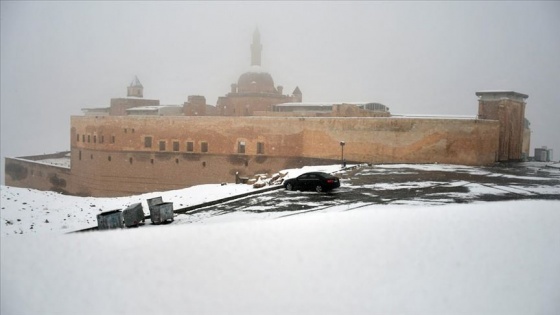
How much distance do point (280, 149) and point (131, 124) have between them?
385 inches

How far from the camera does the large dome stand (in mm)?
42031

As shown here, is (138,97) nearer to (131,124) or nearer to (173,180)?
(131,124)

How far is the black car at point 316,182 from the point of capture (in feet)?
41.3

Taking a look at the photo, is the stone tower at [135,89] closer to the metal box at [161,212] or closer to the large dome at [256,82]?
the large dome at [256,82]

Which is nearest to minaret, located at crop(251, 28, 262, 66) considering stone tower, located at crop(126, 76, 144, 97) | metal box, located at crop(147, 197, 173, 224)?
stone tower, located at crop(126, 76, 144, 97)

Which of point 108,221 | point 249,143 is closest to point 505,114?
point 249,143

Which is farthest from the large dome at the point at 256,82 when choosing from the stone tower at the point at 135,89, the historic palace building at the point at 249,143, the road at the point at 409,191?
the road at the point at 409,191

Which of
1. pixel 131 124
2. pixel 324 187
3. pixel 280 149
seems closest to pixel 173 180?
pixel 131 124

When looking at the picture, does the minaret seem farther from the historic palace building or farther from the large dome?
the historic palace building

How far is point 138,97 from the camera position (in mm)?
42219

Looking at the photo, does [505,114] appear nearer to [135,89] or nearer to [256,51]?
[256,51]

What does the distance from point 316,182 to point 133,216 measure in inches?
201

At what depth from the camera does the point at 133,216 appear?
920cm

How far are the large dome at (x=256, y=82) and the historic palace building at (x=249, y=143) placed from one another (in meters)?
6.70
